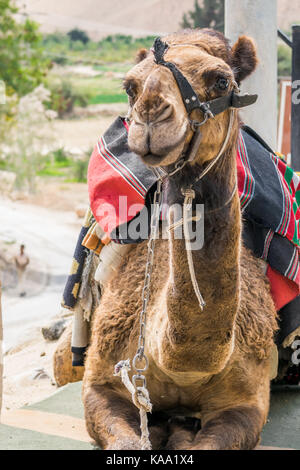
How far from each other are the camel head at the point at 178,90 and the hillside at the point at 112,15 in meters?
47.6

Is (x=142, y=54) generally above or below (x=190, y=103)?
above

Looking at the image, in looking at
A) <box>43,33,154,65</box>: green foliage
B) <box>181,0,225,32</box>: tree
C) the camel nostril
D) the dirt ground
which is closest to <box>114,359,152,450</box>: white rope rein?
the camel nostril

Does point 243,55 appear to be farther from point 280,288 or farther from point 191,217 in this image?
point 280,288

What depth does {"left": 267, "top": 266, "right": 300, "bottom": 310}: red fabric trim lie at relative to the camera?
12.7ft

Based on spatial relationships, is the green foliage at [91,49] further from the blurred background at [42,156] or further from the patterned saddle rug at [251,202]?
the patterned saddle rug at [251,202]

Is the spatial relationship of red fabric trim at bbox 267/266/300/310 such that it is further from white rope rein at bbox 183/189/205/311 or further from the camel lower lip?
the camel lower lip

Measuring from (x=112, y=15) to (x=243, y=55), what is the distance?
2524 inches

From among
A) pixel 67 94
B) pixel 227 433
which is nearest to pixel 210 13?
pixel 67 94

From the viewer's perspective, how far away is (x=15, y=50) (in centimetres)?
2534

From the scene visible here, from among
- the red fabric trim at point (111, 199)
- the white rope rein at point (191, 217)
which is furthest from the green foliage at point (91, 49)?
the white rope rein at point (191, 217)

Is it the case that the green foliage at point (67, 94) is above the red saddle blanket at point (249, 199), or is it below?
below

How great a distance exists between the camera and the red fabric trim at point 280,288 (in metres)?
3.87

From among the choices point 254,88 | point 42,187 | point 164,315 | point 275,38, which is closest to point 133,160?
point 164,315
